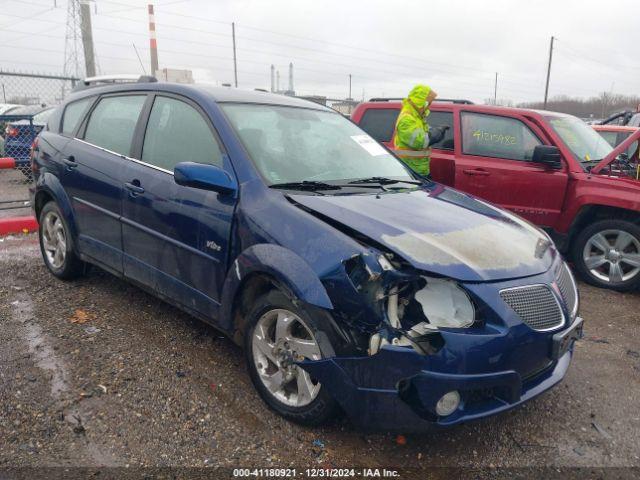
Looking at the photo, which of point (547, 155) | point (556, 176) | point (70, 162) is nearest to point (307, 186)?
point (70, 162)

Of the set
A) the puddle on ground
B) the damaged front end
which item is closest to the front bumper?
the damaged front end

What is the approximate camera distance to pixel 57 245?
15.4 feet

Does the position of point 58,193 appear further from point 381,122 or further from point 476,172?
point 476,172

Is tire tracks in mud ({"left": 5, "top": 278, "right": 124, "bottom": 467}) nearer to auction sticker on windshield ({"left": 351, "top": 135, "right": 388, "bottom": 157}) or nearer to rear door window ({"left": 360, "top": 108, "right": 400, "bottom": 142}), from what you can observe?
auction sticker on windshield ({"left": 351, "top": 135, "right": 388, "bottom": 157})

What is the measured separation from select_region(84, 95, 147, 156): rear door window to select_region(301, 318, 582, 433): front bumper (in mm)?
2338

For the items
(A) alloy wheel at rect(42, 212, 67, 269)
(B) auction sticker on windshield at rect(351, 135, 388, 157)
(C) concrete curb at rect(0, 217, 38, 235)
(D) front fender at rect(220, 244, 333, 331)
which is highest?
(B) auction sticker on windshield at rect(351, 135, 388, 157)

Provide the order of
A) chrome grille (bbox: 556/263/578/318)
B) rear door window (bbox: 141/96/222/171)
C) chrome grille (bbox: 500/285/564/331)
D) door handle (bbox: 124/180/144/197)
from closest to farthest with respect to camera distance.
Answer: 1. chrome grille (bbox: 500/285/564/331)
2. chrome grille (bbox: 556/263/578/318)
3. rear door window (bbox: 141/96/222/171)
4. door handle (bbox: 124/180/144/197)

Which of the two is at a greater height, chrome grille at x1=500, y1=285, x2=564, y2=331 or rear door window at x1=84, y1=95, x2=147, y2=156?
rear door window at x1=84, y1=95, x2=147, y2=156

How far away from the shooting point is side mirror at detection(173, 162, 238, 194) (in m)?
2.86

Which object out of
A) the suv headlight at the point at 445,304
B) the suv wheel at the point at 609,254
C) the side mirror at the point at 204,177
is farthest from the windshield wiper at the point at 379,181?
the suv wheel at the point at 609,254

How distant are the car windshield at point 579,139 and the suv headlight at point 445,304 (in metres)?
3.92

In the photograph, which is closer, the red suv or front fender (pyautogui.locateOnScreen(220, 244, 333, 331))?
front fender (pyautogui.locateOnScreen(220, 244, 333, 331))

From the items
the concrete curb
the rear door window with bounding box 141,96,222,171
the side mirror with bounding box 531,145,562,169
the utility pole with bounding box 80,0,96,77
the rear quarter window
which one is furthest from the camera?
the utility pole with bounding box 80,0,96,77

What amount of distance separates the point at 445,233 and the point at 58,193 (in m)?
3.31
